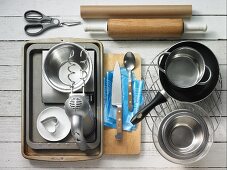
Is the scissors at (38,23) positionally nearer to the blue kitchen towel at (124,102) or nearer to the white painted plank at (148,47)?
the white painted plank at (148,47)

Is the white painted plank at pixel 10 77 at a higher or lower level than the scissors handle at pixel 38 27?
lower

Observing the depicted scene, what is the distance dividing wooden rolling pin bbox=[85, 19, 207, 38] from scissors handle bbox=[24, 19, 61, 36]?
0.30 feet

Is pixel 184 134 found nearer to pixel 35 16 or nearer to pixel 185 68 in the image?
pixel 185 68

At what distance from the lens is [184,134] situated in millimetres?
843

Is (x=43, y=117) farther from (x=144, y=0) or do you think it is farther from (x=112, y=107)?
(x=144, y=0)

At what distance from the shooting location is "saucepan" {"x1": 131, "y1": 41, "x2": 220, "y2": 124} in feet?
2.59

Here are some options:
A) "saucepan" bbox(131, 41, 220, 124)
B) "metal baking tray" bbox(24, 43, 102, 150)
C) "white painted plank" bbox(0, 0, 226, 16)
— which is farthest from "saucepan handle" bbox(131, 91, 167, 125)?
"white painted plank" bbox(0, 0, 226, 16)

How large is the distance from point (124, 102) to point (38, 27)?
295mm

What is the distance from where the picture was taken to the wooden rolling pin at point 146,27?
831 millimetres

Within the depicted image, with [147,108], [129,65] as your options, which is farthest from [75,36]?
[147,108]

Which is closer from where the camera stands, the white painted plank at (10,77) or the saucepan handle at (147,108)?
the saucepan handle at (147,108)

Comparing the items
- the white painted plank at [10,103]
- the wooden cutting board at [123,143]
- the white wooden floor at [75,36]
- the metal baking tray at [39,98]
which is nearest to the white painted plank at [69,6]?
the white wooden floor at [75,36]

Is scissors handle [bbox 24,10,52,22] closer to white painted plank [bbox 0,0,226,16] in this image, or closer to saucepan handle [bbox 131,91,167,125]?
white painted plank [bbox 0,0,226,16]

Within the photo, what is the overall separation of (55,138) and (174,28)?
0.40m
